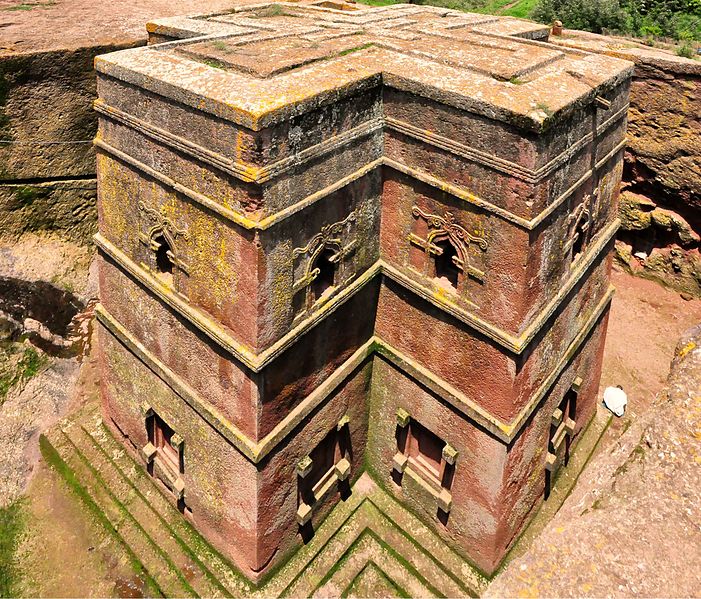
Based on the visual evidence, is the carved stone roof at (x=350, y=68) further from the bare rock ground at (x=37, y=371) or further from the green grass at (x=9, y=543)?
the green grass at (x=9, y=543)

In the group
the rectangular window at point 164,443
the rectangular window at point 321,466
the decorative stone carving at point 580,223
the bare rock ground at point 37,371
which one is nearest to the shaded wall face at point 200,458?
the rectangular window at point 164,443

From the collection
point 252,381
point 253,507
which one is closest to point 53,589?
point 253,507

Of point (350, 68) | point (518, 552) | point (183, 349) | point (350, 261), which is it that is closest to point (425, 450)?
point (518, 552)

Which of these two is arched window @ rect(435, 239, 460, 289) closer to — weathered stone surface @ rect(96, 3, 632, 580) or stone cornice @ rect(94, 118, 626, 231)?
weathered stone surface @ rect(96, 3, 632, 580)

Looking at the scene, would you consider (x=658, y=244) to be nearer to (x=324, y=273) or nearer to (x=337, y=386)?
(x=337, y=386)

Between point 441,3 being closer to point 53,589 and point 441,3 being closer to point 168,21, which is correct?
point 168,21

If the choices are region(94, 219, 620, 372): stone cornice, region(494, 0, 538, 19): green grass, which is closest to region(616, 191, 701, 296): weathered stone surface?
region(94, 219, 620, 372): stone cornice
